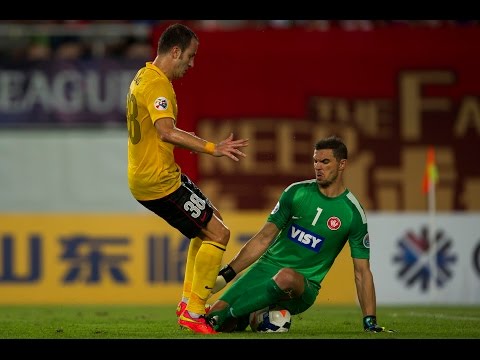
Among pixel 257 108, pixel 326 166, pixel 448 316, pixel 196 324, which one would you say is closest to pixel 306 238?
pixel 326 166

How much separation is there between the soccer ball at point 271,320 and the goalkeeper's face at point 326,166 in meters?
1.01

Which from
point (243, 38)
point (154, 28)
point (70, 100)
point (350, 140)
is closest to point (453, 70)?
point (350, 140)

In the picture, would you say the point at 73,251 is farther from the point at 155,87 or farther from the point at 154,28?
the point at 155,87

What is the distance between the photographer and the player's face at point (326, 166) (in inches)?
336

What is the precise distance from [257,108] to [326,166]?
730cm

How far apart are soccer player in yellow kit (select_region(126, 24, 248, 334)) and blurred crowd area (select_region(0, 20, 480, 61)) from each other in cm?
734

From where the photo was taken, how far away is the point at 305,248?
870 cm

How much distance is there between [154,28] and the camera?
1584 centimetres

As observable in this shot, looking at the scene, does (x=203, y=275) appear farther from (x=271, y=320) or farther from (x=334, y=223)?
(x=334, y=223)

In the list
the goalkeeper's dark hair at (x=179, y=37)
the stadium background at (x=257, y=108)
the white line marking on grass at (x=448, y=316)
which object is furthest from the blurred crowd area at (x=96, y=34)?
the goalkeeper's dark hair at (x=179, y=37)

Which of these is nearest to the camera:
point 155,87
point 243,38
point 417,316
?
point 155,87

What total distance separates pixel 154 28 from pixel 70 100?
4.99 ft

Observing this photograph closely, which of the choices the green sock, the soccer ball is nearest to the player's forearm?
the green sock

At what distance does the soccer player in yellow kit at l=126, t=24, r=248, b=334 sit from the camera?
8.23m
